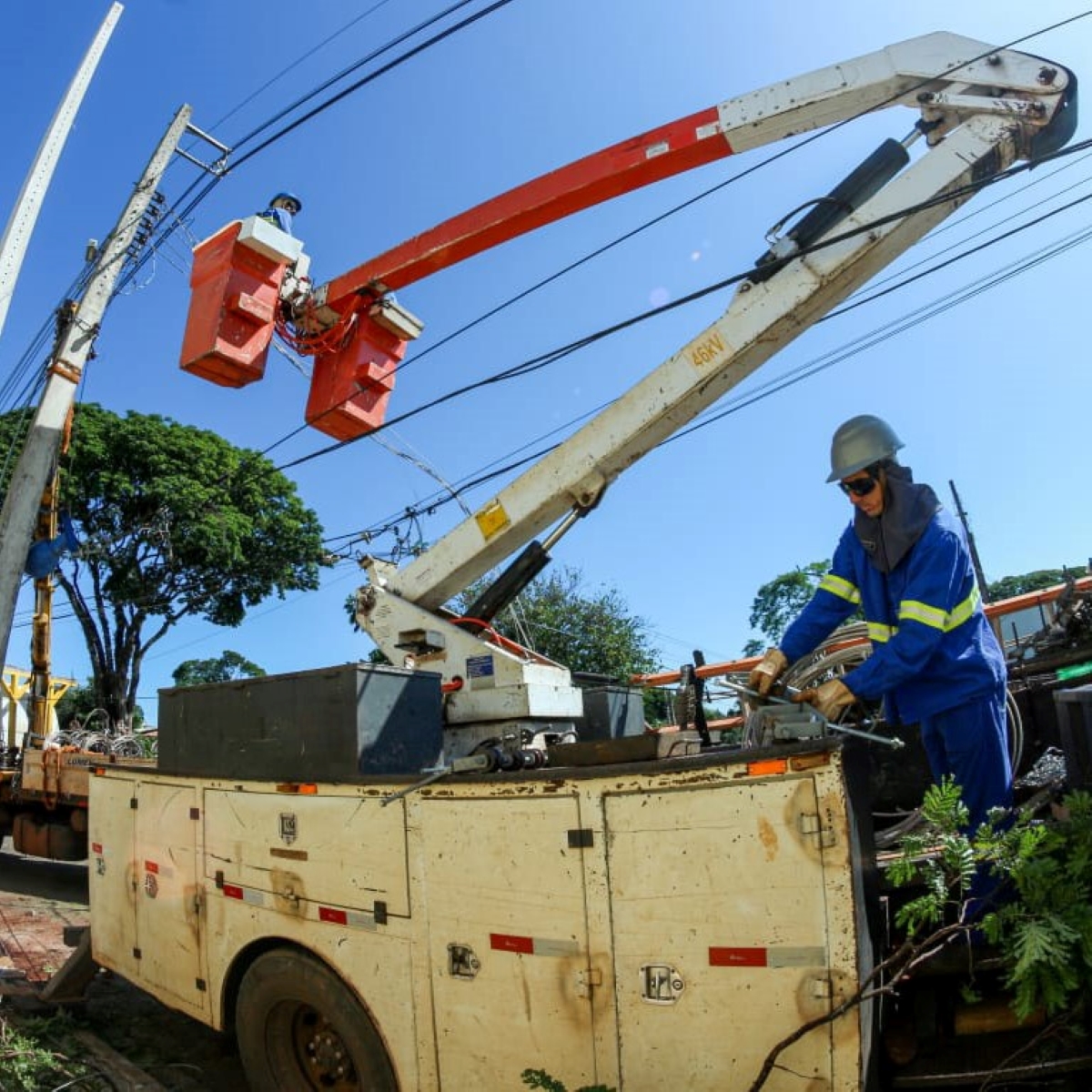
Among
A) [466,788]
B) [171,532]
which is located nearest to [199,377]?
[466,788]

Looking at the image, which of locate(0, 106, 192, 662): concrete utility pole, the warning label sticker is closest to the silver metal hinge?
Result: the warning label sticker

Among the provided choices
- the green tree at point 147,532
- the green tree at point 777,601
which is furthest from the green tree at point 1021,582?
the green tree at point 147,532

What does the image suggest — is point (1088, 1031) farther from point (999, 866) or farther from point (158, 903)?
point (158, 903)

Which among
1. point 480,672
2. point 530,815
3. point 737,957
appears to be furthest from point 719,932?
point 480,672

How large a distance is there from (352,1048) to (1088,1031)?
266 centimetres

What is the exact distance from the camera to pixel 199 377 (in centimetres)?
669

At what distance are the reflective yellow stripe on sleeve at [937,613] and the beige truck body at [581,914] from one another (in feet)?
2.77

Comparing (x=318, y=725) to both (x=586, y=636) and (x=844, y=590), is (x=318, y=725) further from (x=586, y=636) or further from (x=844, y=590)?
(x=586, y=636)

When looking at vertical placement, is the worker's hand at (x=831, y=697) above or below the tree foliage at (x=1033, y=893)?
above

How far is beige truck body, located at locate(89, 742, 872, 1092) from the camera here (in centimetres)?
240

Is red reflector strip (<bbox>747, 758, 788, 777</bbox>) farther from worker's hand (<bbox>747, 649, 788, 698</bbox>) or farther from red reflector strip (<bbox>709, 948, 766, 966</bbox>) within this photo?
worker's hand (<bbox>747, 649, 788, 698</bbox>)

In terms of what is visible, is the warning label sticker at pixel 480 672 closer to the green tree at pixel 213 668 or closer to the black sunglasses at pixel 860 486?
the black sunglasses at pixel 860 486

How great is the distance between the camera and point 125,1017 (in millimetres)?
5406

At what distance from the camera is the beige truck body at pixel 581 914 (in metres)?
2.40
